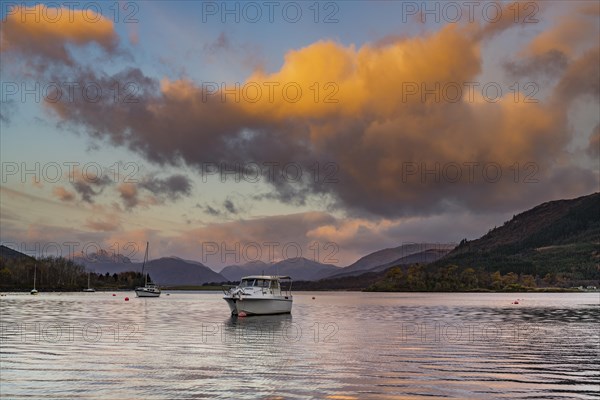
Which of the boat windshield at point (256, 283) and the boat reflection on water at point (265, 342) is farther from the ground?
the boat windshield at point (256, 283)

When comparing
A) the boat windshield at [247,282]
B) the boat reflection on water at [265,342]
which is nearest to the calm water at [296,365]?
the boat reflection on water at [265,342]

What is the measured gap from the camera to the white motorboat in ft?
317

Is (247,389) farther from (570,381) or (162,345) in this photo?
(162,345)

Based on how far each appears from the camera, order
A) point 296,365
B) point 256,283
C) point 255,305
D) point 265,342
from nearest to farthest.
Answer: point 296,365 < point 265,342 < point 255,305 < point 256,283

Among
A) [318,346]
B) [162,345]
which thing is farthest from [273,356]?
[162,345]

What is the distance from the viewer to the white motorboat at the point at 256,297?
317 feet

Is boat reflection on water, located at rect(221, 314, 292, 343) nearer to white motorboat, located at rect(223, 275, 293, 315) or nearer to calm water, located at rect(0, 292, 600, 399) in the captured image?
calm water, located at rect(0, 292, 600, 399)


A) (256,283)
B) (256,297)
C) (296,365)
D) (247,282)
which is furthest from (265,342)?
(247,282)

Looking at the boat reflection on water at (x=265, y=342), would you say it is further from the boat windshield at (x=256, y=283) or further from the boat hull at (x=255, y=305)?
the boat windshield at (x=256, y=283)

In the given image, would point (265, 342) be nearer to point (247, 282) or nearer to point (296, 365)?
point (296, 365)

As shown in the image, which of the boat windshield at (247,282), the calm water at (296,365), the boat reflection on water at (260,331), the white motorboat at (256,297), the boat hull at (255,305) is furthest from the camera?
the boat windshield at (247,282)

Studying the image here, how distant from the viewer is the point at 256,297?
96562mm

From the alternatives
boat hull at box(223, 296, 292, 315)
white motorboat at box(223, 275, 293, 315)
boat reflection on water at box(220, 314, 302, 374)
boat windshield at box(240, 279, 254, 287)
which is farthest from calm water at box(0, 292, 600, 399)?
boat windshield at box(240, 279, 254, 287)

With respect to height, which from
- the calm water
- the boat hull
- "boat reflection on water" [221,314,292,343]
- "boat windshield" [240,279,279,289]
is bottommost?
the calm water
